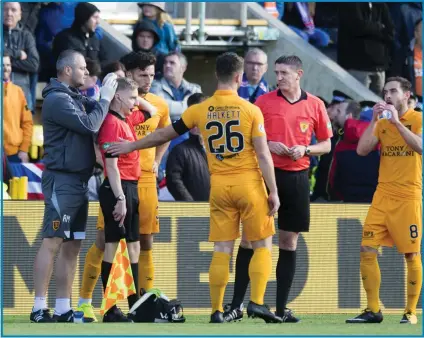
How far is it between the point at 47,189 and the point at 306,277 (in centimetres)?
346

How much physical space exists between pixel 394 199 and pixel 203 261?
241 cm

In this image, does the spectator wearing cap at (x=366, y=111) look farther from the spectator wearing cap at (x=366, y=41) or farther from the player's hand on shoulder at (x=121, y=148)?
the player's hand on shoulder at (x=121, y=148)

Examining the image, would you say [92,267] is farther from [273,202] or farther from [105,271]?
[273,202]

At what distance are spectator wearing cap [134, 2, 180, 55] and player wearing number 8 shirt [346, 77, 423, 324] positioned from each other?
203 inches

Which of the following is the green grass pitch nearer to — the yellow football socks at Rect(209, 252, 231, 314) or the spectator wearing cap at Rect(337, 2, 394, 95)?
the yellow football socks at Rect(209, 252, 231, 314)

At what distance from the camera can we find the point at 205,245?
13484 millimetres

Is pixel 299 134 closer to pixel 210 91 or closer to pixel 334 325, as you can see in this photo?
pixel 334 325

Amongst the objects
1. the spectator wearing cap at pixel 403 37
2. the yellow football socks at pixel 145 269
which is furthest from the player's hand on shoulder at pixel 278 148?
the spectator wearing cap at pixel 403 37

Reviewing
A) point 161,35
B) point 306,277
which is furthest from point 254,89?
point 306,277

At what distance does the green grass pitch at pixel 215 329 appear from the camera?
1005 centimetres

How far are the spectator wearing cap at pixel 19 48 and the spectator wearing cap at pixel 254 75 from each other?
2.58 m

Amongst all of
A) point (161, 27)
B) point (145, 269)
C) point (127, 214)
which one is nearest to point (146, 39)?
point (161, 27)

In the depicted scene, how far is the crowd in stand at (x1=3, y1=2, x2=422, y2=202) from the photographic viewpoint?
46.5 feet

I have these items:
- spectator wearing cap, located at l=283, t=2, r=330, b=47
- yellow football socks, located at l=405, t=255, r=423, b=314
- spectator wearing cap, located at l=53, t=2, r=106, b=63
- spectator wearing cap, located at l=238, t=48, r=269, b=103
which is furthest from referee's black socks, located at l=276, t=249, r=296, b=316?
spectator wearing cap, located at l=283, t=2, r=330, b=47
